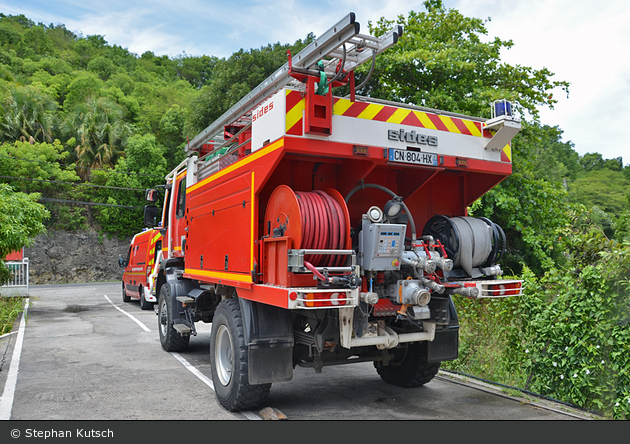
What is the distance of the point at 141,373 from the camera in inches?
268

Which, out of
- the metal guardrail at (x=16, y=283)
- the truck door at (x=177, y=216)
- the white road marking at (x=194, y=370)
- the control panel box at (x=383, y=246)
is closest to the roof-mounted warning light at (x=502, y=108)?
the control panel box at (x=383, y=246)

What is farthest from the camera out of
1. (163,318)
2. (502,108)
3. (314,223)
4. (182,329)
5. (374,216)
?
(163,318)

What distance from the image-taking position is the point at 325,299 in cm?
393

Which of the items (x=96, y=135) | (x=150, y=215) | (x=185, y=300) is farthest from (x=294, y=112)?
(x=96, y=135)

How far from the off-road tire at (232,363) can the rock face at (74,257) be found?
3145 cm

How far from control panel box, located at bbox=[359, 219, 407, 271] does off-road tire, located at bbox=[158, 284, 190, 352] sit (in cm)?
446

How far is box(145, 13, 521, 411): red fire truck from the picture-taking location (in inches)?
169

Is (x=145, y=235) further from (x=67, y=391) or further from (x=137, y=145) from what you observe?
(x=137, y=145)

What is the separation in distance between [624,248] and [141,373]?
6.12m

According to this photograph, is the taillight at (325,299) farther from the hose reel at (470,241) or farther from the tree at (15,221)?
the tree at (15,221)

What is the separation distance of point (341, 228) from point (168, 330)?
4955mm

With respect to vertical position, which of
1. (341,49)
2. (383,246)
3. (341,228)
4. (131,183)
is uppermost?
(131,183)

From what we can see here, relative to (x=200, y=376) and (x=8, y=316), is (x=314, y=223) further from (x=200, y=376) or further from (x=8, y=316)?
(x=8, y=316)

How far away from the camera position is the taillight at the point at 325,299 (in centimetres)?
390
